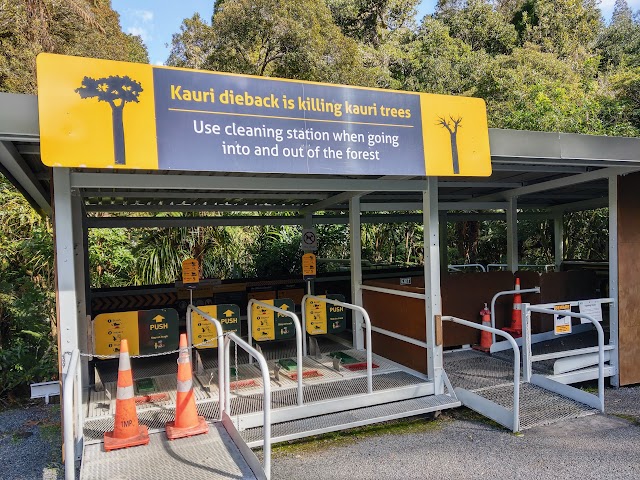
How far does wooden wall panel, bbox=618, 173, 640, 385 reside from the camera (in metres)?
6.09

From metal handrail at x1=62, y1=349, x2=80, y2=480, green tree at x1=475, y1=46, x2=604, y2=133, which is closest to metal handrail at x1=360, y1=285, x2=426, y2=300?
metal handrail at x1=62, y1=349, x2=80, y2=480

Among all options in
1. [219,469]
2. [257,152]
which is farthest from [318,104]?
[219,469]

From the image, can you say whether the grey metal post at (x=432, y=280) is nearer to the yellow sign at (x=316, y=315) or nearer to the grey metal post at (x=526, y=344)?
the grey metal post at (x=526, y=344)

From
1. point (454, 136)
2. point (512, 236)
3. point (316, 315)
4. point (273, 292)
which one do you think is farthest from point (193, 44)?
point (454, 136)

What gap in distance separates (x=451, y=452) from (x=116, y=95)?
4.02m

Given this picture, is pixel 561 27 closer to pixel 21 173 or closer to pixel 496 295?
pixel 496 295

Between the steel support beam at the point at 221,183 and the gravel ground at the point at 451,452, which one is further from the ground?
the steel support beam at the point at 221,183

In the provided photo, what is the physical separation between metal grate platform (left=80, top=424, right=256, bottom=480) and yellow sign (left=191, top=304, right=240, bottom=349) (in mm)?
1860

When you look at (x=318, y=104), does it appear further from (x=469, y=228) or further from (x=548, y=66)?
(x=548, y=66)

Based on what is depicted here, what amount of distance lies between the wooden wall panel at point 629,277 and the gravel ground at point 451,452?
0.98 meters

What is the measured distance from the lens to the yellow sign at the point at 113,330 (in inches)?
204

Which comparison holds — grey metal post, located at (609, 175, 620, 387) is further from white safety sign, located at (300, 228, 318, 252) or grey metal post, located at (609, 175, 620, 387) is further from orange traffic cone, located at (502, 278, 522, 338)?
white safety sign, located at (300, 228, 318, 252)

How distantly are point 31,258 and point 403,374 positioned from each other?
743cm

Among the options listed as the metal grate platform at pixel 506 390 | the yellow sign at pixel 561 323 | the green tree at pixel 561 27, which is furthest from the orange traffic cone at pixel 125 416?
the green tree at pixel 561 27
